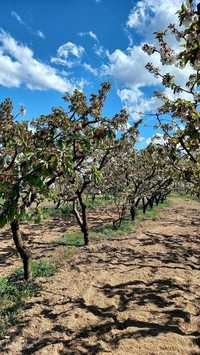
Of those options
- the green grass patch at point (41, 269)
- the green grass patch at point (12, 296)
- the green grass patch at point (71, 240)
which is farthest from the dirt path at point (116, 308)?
the green grass patch at point (71, 240)

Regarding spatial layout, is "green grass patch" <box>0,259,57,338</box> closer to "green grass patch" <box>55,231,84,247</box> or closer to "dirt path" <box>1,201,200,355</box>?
"dirt path" <box>1,201,200,355</box>

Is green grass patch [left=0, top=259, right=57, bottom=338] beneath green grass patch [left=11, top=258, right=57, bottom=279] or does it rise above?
beneath

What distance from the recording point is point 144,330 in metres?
9.12

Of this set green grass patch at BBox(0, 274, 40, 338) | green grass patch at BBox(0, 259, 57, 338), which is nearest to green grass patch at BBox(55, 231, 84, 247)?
green grass patch at BBox(0, 259, 57, 338)

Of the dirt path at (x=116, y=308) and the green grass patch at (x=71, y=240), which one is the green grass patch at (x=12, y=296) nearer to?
the dirt path at (x=116, y=308)

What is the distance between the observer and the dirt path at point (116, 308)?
8578 mm

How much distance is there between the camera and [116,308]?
1052 centimetres

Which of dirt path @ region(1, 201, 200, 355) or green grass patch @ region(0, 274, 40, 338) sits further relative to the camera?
green grass patch @ region(0, 274, 40, 338)

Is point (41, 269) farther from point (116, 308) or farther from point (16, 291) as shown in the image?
point (116, 308)

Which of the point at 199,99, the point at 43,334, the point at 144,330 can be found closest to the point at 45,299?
the point at 43,334

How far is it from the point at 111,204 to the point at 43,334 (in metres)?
32.5

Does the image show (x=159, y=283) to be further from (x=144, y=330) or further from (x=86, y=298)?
(x=144, y=330)

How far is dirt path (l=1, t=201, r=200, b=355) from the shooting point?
8578 mm

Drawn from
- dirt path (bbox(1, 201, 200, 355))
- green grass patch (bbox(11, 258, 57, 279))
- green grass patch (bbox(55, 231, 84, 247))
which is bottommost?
dirt path (bbox(1, 201, 200, 355))
